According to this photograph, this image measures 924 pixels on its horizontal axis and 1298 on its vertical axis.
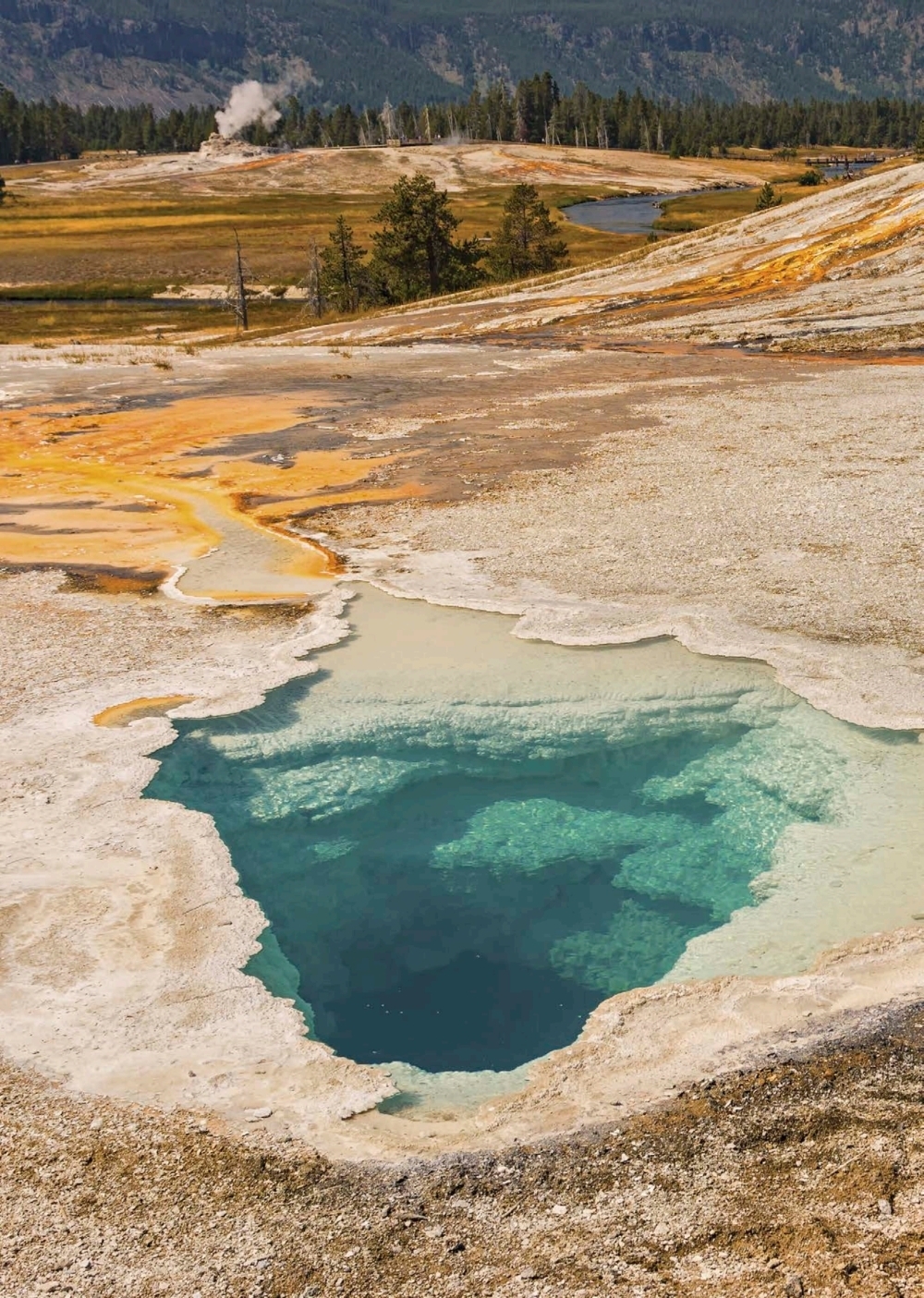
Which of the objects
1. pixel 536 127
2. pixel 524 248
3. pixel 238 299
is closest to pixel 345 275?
pixel 238 299

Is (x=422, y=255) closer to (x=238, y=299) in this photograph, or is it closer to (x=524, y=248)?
(x=524, y=248)

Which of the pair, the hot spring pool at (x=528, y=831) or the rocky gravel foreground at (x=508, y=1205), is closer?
the rocky gravel foreground at (x=508, y=1205)

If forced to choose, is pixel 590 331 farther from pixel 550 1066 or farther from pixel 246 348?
pixel 550 1066

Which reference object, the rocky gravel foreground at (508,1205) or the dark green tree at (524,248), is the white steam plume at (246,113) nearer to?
the dark green tree at (524,248)

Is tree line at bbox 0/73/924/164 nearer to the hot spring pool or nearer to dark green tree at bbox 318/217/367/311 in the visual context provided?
dark green tree at bbox 318/217/367/311

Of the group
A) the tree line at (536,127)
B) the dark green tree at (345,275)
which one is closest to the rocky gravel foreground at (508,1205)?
the dark green tree at (345,275)

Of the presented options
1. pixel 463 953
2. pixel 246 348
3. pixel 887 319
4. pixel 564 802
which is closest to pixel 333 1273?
pixel 463 953
